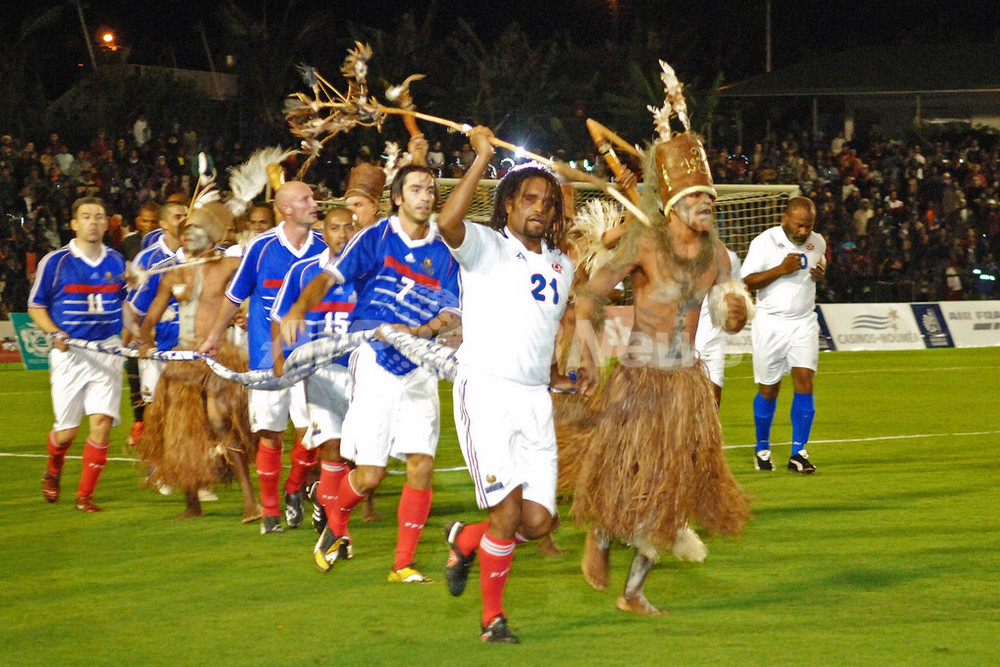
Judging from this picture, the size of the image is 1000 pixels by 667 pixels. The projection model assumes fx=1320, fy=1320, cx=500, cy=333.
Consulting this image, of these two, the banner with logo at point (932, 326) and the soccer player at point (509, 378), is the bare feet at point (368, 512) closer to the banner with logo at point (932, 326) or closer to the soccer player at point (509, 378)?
the soccer player at point (509, 378)

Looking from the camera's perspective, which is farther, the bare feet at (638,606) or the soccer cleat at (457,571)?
the bare feet at (638,606)

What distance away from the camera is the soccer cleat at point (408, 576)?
249 inches

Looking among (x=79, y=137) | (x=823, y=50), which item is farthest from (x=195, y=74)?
(x=823, y=50)

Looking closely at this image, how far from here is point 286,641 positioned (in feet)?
17.3

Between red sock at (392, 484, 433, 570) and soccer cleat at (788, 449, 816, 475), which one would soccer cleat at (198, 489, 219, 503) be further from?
soccer cleat at (788, 449, 816, 475)

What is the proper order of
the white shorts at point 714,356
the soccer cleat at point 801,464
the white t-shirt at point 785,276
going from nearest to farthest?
the soccer cleat at point 801,464 < the white shorts at point 714,356 < the white t-shirt at point 785,276

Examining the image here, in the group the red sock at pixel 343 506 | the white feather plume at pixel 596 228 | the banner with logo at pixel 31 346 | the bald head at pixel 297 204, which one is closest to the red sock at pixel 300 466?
the red sock at pixel 343 506

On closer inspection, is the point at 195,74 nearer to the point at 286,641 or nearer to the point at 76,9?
the point at 76,9

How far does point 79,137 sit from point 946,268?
1816 centimetres

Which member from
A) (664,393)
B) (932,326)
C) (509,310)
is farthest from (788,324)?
(932,326)

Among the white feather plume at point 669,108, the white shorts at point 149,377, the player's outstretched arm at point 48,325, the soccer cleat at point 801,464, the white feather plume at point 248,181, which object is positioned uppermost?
the white feather plume at point 669,108

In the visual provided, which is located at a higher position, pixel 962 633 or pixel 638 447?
pixel 638 447

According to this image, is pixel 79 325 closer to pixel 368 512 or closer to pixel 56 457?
pixel 56 457

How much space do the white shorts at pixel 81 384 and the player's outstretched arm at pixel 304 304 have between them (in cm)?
297
